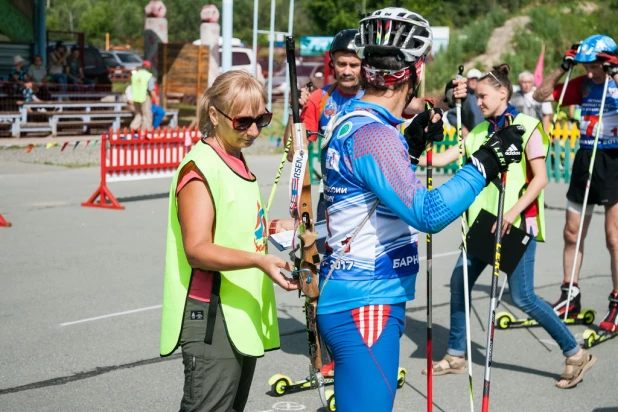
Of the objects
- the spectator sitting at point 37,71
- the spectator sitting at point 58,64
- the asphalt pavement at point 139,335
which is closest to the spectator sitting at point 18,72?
the spectator sitting at point 37,71

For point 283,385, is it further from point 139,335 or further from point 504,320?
point 504,320

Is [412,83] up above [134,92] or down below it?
above

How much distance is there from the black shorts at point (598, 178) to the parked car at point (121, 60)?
129 feet

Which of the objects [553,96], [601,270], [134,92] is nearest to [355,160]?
[553,96]

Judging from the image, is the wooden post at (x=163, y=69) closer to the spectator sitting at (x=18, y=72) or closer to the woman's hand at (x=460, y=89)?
the spectator sitting at (x=18, y=72)

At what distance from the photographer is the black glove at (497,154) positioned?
3318 mm

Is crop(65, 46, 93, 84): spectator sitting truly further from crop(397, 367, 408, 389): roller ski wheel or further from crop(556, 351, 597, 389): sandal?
crop(556, 351, 597, 389): sandal

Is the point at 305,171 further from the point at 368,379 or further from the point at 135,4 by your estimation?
the point at 135,4

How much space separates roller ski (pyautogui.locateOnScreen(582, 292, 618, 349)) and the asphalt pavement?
0.06 m

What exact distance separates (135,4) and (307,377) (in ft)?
223

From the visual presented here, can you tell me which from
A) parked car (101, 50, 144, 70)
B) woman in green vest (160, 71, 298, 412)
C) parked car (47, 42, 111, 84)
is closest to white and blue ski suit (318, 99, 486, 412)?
woman in green vest (160, 71, 298, 412)

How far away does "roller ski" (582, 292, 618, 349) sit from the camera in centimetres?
683

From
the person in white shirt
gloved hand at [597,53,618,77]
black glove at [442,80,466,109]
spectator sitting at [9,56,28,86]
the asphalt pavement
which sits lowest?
the asphalt pavement

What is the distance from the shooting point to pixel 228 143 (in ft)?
12.3
